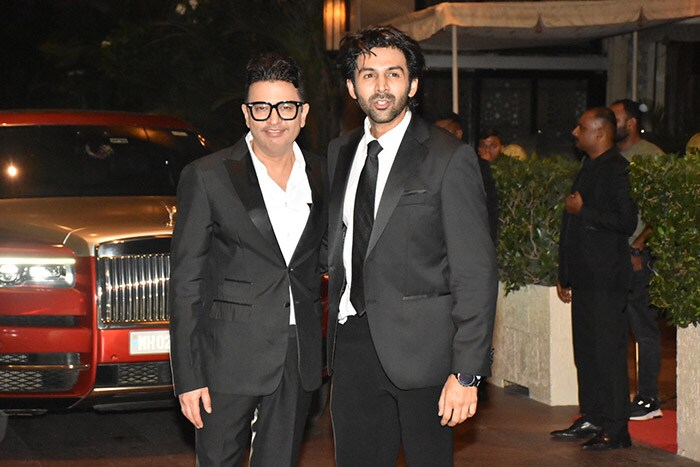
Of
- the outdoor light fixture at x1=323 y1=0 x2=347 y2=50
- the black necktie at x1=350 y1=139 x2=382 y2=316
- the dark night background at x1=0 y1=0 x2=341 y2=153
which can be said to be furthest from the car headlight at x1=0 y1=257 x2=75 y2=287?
the outdoor light fixture at x1=323 y1=0 x2=347 y2=50

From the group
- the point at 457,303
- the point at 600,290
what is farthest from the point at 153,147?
the point at 457,303

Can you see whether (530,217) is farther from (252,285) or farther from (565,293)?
(252,285)

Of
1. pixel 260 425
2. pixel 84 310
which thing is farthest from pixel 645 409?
pixel 260 425

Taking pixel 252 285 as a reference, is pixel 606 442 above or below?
below

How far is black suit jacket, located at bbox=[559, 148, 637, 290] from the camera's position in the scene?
7.71m

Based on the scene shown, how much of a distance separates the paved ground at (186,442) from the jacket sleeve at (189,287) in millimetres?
2914

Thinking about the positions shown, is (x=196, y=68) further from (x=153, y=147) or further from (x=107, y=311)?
(x=107, y=311)

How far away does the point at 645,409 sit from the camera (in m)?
8.86

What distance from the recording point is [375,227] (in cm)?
461

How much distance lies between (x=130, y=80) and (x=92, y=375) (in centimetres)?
1638

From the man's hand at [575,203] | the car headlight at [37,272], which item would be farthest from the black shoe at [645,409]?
the car headlight at [37,272]

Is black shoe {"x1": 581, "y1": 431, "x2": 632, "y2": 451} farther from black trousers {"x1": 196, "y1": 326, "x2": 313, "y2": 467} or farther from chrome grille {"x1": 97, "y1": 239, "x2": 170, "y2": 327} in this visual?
black trousers {"x1": 196, "y1": 326, "x2": 313, "y2": 467}

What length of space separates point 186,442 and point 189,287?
370cm

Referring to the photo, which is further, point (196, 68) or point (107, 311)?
point (196, 68)
